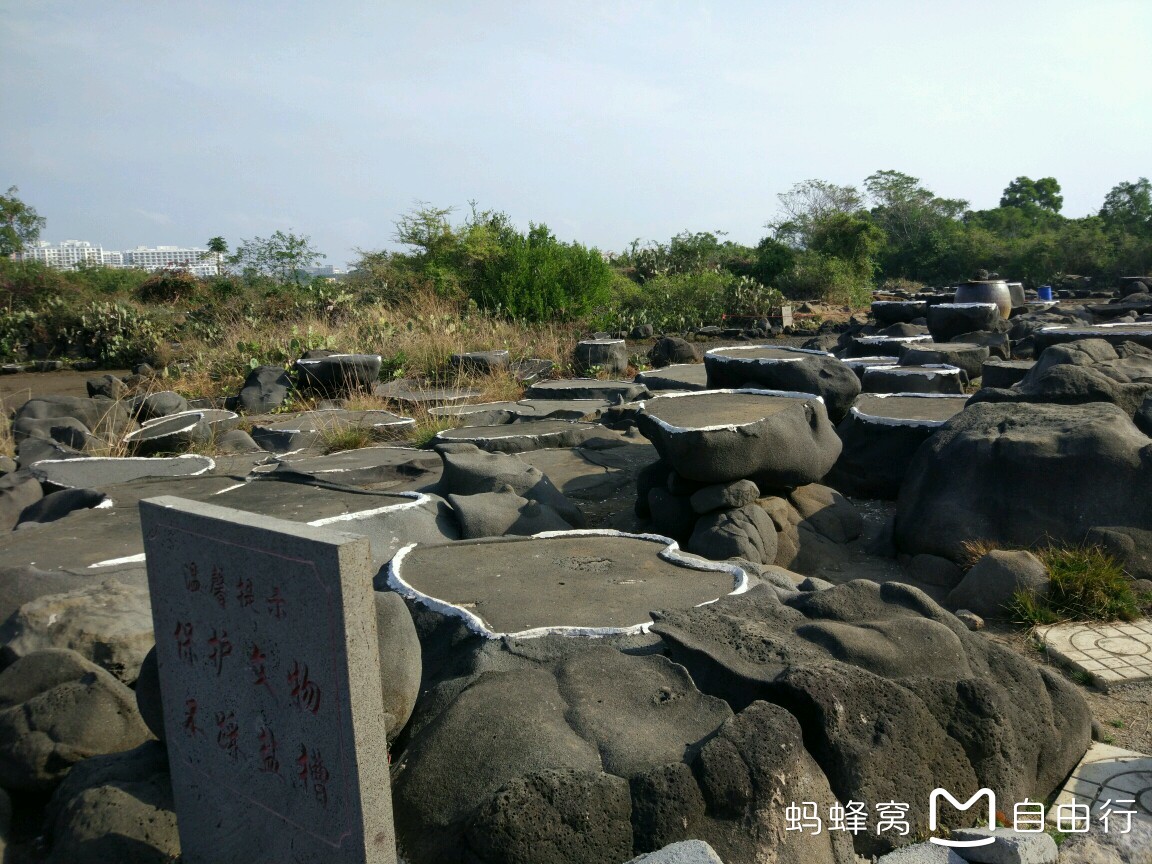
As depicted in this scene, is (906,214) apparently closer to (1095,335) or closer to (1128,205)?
(1128,205)

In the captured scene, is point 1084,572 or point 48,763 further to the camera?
point 1084,572

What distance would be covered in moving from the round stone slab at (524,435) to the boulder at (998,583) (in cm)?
413

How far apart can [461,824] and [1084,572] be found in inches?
137

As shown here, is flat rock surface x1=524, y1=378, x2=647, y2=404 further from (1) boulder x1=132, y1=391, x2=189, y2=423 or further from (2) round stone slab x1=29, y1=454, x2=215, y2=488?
(2) round stone slab x1=29, y1=454, x2=215, y2=488

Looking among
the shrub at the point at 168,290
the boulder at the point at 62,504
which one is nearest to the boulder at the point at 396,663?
the boulder at the point at 62,504

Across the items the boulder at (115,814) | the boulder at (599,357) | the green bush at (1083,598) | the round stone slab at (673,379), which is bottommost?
the green bush at (1083,598)

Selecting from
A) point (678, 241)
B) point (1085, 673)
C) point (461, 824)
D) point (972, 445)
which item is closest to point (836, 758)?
point (461, 824)

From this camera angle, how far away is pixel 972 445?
5.64 m

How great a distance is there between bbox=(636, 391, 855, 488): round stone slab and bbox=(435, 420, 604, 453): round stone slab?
5.96 ft

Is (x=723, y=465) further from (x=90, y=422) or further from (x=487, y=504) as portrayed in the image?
(x=90, y=422)

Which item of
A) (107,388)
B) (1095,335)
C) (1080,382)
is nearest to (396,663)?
(1080,382)

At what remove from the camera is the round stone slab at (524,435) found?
8.02m

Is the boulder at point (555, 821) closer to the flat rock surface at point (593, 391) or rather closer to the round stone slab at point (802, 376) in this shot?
the round stone slab at point (802, 376)

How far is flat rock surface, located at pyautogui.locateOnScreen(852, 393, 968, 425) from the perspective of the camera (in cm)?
713
